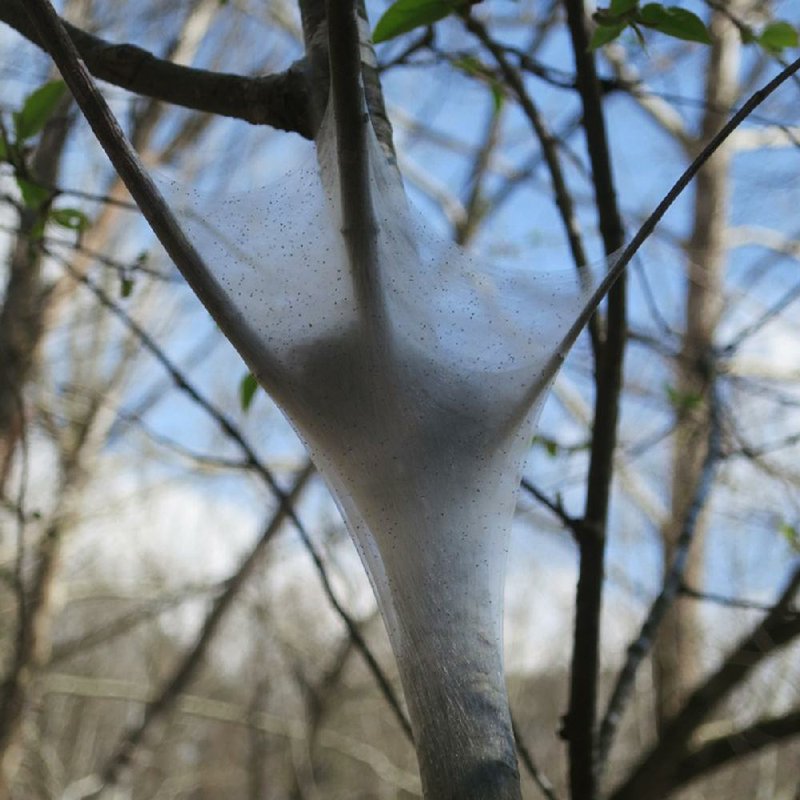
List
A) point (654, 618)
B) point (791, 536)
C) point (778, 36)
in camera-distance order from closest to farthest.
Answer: point (778, 36) < point (654, 618) < point (791, 536)

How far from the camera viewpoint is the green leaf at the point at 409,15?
3.85 ft

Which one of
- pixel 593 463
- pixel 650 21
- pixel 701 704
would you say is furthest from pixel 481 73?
pixel 701 704

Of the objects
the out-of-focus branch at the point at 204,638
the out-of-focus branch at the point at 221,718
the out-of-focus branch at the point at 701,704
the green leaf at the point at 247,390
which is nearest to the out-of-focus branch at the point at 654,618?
the out-of-focus branch at the point at 701,704

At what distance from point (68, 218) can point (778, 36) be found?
1127 mm

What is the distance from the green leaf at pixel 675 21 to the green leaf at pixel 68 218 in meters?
0.88

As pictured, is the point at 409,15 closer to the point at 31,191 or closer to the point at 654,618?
the point at 31,191

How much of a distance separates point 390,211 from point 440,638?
49 cm

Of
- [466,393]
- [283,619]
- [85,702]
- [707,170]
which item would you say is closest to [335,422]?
[466,393]

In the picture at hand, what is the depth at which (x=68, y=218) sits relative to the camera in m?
1.54

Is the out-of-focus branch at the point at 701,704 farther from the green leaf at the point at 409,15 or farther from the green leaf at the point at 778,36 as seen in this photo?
the green leaf at the point at 409,15

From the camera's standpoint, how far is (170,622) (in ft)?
26.9

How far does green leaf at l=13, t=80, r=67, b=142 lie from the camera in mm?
1349

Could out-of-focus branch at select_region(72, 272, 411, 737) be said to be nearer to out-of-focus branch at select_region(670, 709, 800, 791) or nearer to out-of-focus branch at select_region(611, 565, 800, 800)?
out-of-focus branch at select_region(611, 565, 800, 800)

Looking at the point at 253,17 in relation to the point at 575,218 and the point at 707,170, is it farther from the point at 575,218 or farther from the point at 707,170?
the point at 575,218
